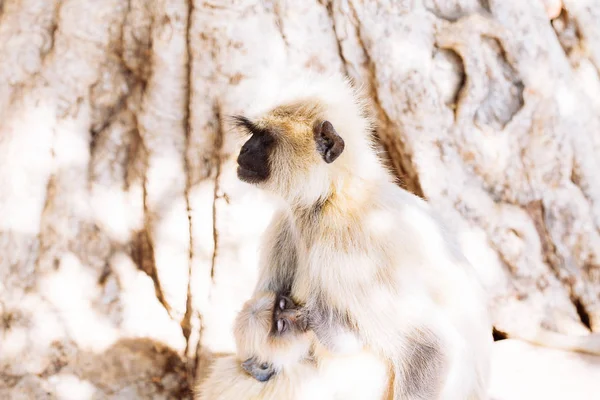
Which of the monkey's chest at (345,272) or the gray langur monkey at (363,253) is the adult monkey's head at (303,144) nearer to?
the gray langur monkey at (363,253)

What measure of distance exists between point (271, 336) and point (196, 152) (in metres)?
1.14

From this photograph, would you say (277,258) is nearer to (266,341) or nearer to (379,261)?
(266,341)

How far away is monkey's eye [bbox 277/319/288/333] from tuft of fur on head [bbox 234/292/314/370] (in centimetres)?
2

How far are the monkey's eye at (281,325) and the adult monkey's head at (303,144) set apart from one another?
441 mm

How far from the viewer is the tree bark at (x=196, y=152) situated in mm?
3178

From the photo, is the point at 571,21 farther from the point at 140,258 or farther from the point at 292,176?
the point at 140,258

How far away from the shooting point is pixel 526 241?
334 cm

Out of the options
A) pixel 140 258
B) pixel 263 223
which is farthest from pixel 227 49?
pixel 140 258

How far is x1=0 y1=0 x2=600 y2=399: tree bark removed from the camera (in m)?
3.18

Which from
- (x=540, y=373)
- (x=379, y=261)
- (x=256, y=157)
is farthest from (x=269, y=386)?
(x=540, y=373)

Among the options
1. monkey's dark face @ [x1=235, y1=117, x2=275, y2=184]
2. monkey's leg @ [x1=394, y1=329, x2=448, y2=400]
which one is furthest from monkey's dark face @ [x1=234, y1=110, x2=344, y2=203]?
monkey's leg @ [x1=394, y1=329, x2=448, y2=400]

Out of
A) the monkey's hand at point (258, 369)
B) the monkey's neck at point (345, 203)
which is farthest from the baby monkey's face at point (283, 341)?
the monkey's neck at point (345, 203)

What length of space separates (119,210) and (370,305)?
5.16ft

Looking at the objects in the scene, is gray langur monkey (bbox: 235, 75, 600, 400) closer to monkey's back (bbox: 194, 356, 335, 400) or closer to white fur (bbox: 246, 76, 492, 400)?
white fur (bbox: 246, 76, 492, 400)
